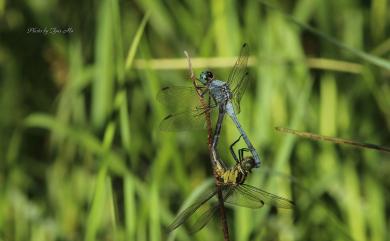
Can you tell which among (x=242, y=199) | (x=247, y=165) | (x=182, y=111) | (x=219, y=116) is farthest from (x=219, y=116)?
(x=247, y=165)

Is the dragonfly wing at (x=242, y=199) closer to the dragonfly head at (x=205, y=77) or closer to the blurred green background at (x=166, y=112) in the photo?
the dragonfly head at (x=205, y=77)

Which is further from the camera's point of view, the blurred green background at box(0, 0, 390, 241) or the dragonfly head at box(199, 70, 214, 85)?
the blurred green background at box(0, 0, 390, 241)

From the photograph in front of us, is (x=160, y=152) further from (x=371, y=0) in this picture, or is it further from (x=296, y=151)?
(x=371, y=0)

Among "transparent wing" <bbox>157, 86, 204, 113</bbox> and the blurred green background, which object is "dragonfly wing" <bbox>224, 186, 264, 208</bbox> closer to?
"transparent wing" <bbox>157, 86, 204, 113</bbox>

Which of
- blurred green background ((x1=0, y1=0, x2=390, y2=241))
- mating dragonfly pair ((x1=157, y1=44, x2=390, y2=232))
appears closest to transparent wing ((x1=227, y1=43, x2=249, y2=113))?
mating dragonfly pair ((x1=157, y1=44, x2=390, y2=232))

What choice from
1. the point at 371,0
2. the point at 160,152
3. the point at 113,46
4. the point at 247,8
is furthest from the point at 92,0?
the point at 371,0

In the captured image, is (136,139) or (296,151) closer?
(296,151)

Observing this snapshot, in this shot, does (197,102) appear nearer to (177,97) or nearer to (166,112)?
(177,97)
